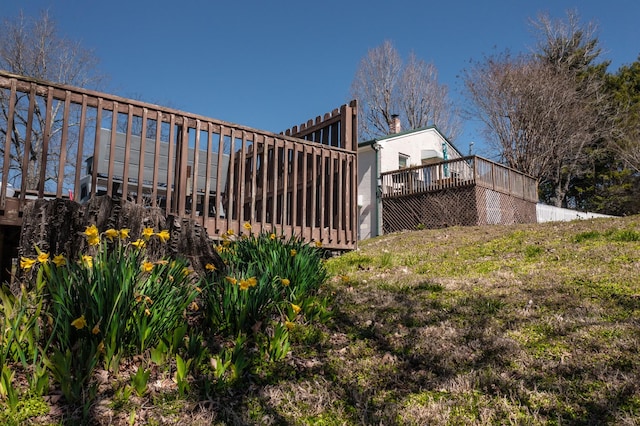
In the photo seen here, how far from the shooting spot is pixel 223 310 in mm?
3006

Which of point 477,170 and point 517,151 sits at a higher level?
point 517,151

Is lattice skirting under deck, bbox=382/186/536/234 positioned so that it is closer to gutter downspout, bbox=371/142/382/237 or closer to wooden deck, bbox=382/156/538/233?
wooden deck, bbox=382/156/538/233

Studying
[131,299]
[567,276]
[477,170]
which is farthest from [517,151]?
[131,299]

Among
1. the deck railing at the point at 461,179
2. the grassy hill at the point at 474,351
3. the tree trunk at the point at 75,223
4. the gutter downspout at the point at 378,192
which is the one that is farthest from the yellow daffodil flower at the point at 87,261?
the gutter downspout at the point at 378,192

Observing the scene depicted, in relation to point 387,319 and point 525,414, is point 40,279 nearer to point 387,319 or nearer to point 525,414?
point 387,319

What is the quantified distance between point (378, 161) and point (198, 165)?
487 inches

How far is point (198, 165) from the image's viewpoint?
6305 millimetres

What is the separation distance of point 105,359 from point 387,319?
1948 millimetres

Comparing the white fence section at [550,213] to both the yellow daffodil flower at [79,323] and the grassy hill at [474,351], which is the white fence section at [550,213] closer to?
the grassy hill at [474,351]

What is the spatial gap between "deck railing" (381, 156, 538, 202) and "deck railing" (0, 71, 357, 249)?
9.46m

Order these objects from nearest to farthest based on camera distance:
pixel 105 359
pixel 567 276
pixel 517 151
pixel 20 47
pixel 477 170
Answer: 1. pixel 105 359
2. pixel 567 276
3. pixel 477 170
4. pixel 20 47
5. pixel 517 151

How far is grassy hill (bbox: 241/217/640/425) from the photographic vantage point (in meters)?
2.30

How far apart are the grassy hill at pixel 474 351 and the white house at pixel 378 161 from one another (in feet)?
42.0

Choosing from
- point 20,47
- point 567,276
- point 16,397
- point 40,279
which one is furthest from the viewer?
point 20,47
